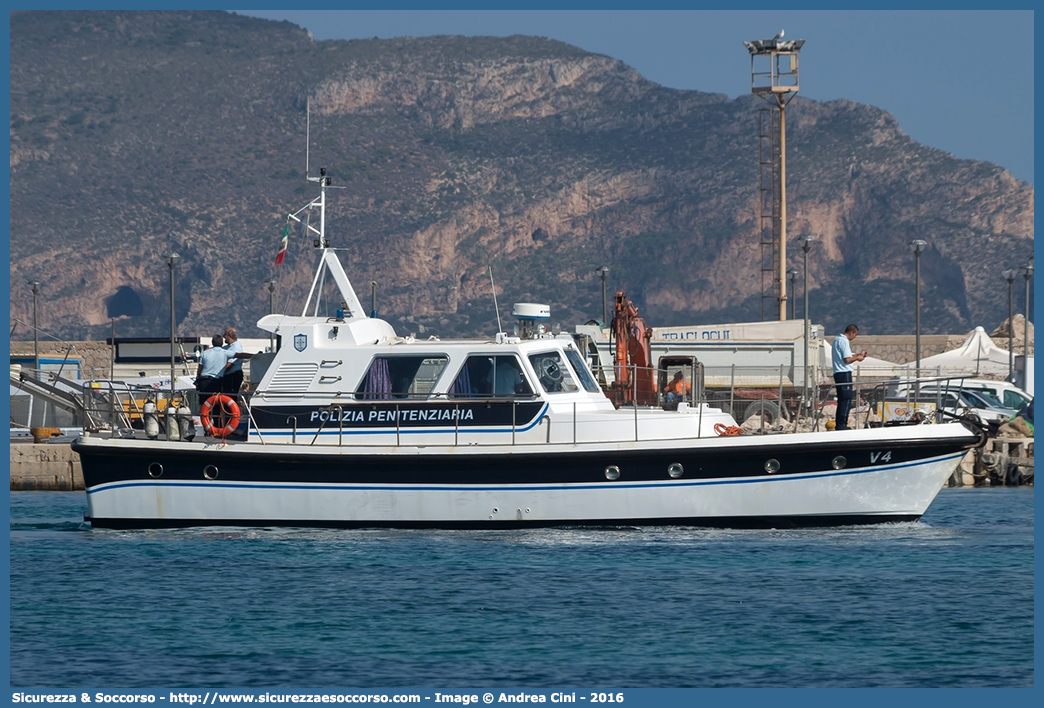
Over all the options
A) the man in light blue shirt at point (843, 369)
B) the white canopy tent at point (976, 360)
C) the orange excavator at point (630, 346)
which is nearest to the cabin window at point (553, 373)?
the orange excavator at point (630, 346)

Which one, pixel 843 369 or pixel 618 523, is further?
pixel 843 369

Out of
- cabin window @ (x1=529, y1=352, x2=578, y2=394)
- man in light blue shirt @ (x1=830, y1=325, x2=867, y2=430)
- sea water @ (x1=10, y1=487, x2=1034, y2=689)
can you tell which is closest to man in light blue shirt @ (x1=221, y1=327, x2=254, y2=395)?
sea water @ (x1=10, y1=487, x2=1034, y2=689)

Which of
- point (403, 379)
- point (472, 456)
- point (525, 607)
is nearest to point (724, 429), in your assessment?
point (472, 456)

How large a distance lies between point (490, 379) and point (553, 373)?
0.86m

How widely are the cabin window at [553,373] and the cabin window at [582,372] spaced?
257 millimetres

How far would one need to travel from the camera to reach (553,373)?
21.3 metres

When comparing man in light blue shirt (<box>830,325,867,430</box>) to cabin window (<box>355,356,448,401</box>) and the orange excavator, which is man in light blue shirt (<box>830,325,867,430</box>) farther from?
cabin window (<box>355,356,448,401</box>)

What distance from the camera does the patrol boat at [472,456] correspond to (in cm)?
2041

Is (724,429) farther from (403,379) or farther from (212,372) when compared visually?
(212,372)

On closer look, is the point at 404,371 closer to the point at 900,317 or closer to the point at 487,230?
the point at 900,317

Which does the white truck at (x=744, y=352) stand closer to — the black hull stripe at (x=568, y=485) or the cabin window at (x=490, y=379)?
the cabin window at (x=490, y=379)

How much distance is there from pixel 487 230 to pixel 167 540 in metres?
179

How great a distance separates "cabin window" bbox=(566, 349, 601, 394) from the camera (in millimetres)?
21734

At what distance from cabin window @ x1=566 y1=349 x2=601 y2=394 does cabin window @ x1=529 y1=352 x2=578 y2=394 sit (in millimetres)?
257
